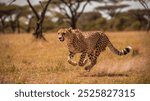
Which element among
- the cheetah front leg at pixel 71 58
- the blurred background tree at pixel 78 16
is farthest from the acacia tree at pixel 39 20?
the cheetah front leg at pixel 71 58

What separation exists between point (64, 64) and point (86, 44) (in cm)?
35

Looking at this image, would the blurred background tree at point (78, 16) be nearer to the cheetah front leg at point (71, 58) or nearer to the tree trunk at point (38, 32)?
the tree trunk at point (38, 32)

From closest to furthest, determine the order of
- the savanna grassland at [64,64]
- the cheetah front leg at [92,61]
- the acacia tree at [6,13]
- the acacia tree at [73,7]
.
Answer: the savanna grassland at [64,64] < the cheetah front leg at [92,61] < the acacia tree at [6,13] < the acacia tree at [73,7]

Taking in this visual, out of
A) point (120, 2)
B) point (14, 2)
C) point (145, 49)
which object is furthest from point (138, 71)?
point (14, 2)

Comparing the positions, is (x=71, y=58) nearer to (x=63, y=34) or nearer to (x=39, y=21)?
(x=63, y=34)

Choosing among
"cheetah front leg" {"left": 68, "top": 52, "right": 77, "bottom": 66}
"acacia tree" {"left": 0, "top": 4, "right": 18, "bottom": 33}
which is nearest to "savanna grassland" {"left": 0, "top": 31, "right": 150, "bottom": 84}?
"cheetah front leg" {"left": 68, "top": 52, "right": 77, "bottom": 66}

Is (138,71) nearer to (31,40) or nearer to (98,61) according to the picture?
(98,61)

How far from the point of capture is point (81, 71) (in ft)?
29.8

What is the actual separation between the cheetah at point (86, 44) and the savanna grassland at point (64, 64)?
6 centimetres

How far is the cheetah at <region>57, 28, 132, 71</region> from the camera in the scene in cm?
907

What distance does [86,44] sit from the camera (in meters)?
9.12

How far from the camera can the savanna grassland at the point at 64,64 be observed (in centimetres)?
900

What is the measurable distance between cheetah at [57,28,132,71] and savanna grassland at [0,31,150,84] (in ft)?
0.19

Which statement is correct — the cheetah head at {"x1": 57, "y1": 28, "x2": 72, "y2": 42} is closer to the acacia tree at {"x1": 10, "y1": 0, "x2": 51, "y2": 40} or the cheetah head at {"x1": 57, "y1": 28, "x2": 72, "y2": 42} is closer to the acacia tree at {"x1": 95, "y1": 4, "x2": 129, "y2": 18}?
the acacia tree at {"x1": 10, "y1": 0, "x2": 51, "y2": 40}
